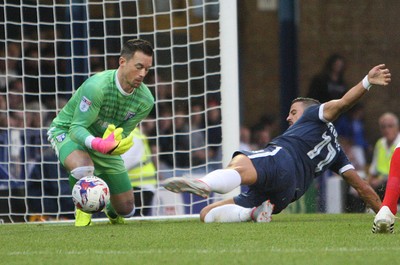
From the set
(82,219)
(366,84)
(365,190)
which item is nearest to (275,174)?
(365,190)

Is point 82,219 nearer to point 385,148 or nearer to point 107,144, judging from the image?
point 107,144

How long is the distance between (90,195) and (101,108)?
2.66ft

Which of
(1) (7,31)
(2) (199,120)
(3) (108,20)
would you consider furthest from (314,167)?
(1) (7,31)

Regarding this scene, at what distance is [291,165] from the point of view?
8.39m

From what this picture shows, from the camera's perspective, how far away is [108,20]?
1074 cm

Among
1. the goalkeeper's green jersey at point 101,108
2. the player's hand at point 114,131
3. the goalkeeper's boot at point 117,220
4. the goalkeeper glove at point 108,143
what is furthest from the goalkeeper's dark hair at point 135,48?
the goalkeeper's boot at point 117,220

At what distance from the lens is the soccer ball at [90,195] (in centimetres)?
816

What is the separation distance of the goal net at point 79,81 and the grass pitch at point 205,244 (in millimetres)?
2478

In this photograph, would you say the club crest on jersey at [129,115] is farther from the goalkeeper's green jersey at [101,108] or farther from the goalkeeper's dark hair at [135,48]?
the goalkeeper's dark hair at [135,48]

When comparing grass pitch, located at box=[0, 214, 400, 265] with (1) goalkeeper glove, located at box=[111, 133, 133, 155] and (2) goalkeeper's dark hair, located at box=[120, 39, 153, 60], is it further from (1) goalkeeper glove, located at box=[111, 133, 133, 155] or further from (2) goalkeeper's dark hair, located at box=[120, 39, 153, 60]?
(2) goalkeeper's dark hair, located at box=[120, 39, 153, 60]

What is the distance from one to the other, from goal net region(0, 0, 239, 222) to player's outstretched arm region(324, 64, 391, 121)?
2241 mm

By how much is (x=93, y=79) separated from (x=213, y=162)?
2.11 meters

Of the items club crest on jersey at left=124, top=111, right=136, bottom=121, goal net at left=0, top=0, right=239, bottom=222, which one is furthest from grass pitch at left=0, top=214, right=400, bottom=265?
goal net at left=0, top=0, right=239, bottom=222

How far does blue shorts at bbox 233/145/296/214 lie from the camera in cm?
822
